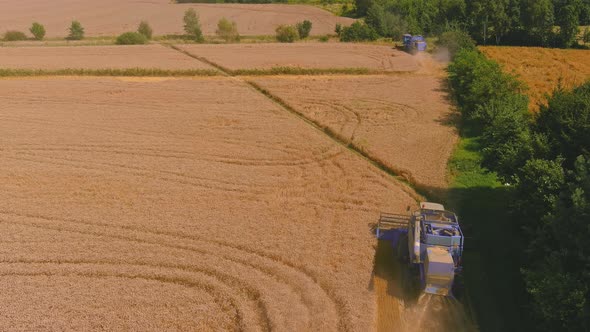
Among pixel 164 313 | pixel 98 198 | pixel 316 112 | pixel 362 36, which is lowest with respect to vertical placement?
pixel 164 313

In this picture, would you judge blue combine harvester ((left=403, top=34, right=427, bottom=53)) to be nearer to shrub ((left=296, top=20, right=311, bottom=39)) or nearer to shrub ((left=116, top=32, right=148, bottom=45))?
shrub ((left=296, top=20, right=311, bottom=39))

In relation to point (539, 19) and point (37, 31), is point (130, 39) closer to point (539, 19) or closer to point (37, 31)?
point (37, 31)

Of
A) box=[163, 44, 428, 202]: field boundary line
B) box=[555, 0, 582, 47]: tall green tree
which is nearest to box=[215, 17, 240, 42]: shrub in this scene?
box=[163, 44, 428, 202]: field boundary line

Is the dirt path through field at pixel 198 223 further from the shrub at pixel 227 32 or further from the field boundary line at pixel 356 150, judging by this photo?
the shrub at pixel 227 32

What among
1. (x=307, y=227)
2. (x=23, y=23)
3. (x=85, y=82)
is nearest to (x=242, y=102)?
(x=85, y=82)

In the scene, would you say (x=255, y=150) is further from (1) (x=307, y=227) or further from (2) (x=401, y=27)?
(2) (x=401, y=27)

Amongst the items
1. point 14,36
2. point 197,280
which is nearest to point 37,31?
point 14,36
